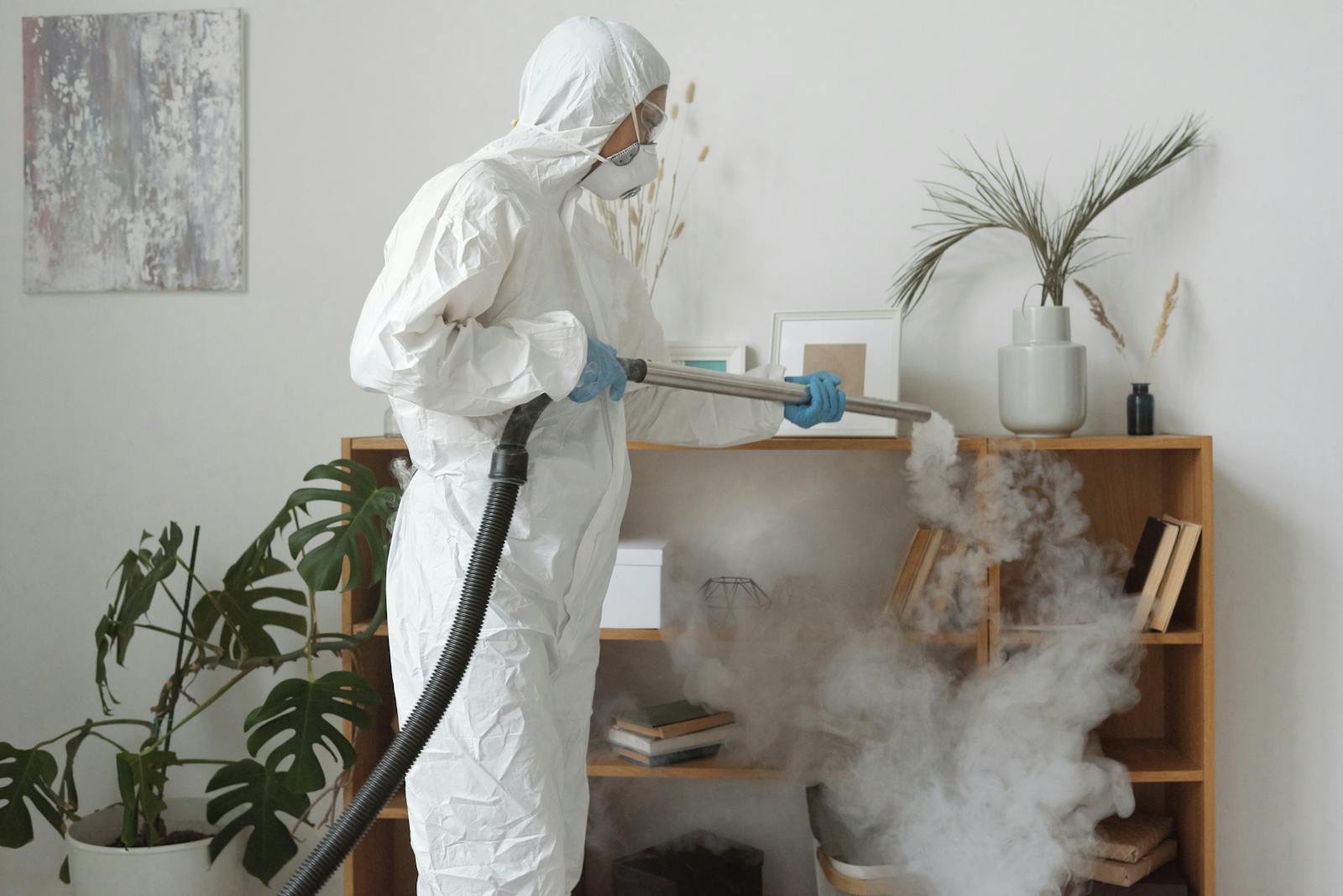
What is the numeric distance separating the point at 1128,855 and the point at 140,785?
1831 millimetres

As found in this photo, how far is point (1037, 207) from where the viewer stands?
7.63 feet

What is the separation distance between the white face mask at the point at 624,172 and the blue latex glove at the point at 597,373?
28 cm

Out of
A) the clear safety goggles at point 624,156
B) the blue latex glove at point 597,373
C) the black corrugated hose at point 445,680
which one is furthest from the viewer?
the clear safety goggles at point 624,156

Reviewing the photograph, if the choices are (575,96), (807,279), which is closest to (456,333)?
(575,96)

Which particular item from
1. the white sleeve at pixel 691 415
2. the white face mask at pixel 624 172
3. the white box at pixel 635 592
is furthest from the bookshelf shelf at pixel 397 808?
the white face mask at pixel 624 172

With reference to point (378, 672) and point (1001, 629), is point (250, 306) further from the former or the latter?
point (1001, 629)

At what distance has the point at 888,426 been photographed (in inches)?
85.4

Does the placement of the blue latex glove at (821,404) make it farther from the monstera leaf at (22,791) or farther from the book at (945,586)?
the monstera leaf at (22,791)

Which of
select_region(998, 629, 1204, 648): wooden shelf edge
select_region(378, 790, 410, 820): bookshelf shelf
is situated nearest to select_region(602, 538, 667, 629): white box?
select_region(378, 790, 410, 820): bookshelf shelf

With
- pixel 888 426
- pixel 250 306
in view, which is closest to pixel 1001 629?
pixel 888 426

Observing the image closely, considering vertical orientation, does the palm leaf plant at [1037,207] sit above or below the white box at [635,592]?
above

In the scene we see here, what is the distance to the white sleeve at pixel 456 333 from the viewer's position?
52.6 inches

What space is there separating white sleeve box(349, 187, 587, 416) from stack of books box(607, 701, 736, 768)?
997 millimetres

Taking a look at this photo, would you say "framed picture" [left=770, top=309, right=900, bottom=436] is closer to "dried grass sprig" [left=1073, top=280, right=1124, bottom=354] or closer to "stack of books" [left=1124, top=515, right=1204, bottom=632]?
"dried grass sprig" [left=1073, top=280, right=1124, bottom=354]
